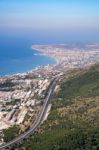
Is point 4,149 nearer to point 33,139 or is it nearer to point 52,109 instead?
point 33,139

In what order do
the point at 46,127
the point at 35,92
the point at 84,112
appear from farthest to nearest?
the point at 35,92 → the point at 84,112 → the point at 46,127

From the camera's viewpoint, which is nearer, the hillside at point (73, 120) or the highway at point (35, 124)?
the hillside at point (73, 120)

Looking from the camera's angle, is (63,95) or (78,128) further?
(63,95)

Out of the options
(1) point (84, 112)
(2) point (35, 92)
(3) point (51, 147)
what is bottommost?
(3) point (51, 147)

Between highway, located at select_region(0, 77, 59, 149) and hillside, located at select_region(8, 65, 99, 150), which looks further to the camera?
highway, located at select_region(0, 77, 59, 149)

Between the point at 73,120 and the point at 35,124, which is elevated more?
the point at 35,124

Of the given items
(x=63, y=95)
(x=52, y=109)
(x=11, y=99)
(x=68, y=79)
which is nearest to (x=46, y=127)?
(x=52, y=109)

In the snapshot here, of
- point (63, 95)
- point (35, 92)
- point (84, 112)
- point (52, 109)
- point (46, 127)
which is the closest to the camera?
point (46, 127)

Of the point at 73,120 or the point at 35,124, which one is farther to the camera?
the point at 35,124
